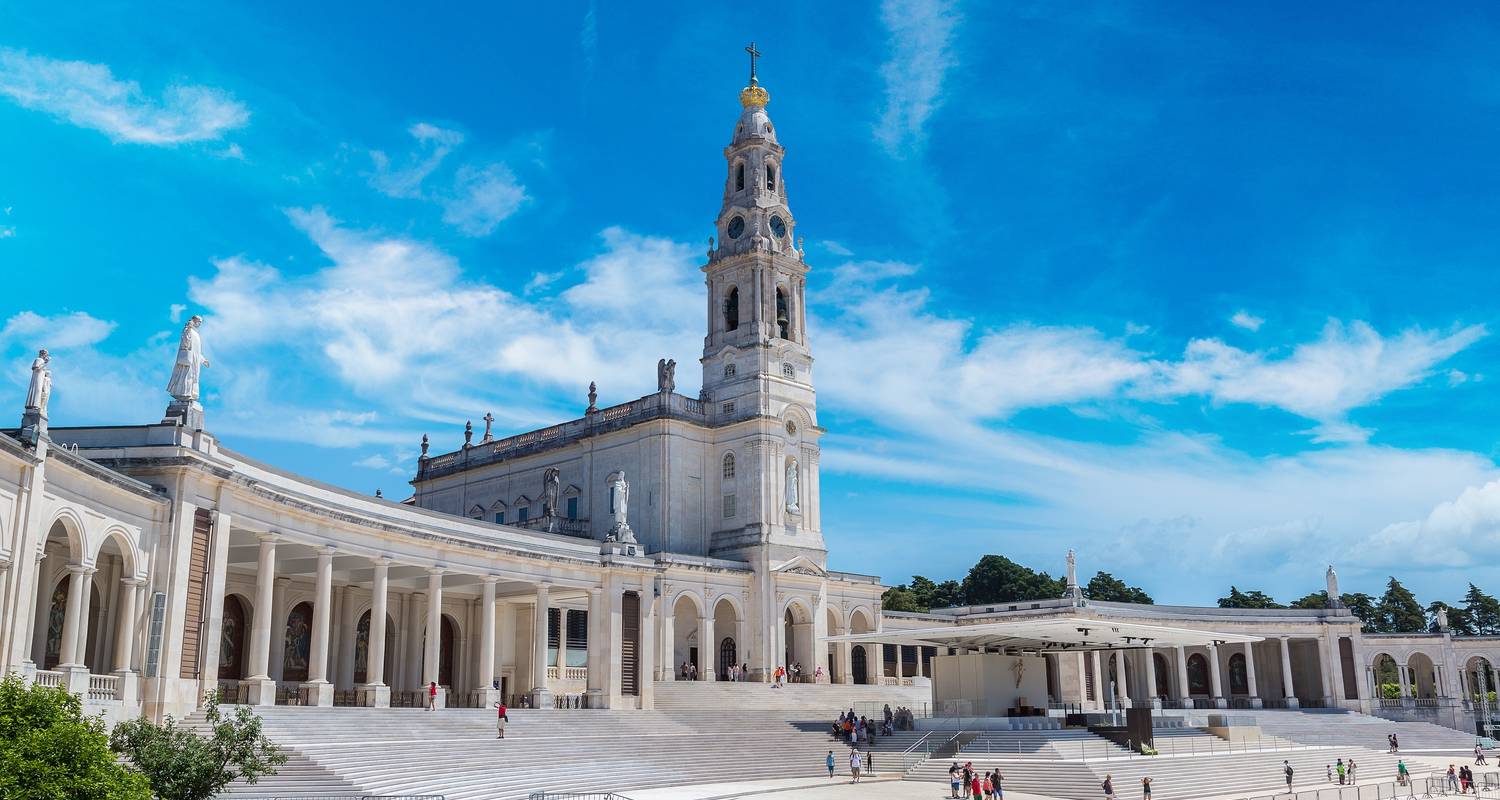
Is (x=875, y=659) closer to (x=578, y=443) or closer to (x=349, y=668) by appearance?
(x=578, y=443)

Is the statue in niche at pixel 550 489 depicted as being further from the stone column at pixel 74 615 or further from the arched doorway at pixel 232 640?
the stone column at pixel 74 615

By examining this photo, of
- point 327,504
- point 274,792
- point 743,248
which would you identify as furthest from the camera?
point 743,248

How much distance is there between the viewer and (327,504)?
127 feet

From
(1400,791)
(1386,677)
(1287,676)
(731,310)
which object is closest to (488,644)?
(731,310)

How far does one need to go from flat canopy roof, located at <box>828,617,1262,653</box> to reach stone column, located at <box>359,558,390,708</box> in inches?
737

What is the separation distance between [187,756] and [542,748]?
1671cm

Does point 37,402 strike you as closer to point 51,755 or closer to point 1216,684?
point 51,755

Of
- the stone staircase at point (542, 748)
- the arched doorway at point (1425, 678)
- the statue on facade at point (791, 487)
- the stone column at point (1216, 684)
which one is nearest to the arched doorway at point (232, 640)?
the stone staircase at point (542, 748)

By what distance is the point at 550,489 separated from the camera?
63875mm

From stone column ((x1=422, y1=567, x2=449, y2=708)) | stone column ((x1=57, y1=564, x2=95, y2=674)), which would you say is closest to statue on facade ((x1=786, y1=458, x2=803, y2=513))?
stone column ((x1=422, y1=567, x2=449, y2=708))

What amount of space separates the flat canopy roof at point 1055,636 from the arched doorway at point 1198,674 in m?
38.0

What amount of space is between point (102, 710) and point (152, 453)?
653 centimetres

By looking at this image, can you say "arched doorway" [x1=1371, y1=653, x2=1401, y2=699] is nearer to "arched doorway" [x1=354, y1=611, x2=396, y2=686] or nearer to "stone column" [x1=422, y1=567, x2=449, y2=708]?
"arched doorway" [x1=354, y1=611, x2=396, y2=686]

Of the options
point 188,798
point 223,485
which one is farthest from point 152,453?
point 188,798
